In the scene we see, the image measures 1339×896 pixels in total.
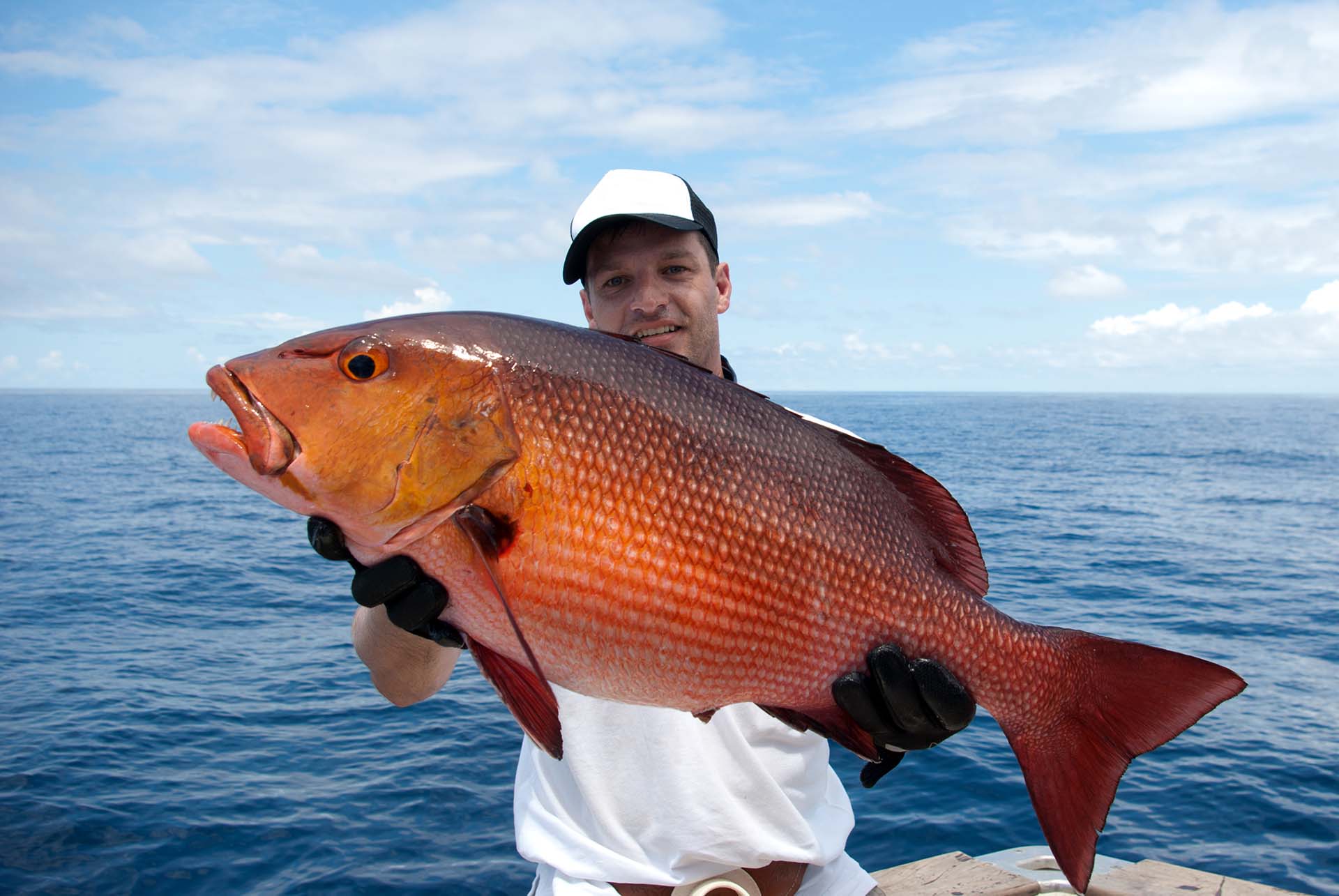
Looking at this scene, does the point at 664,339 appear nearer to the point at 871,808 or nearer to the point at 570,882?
the point at 570,882

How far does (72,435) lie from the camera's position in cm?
6144

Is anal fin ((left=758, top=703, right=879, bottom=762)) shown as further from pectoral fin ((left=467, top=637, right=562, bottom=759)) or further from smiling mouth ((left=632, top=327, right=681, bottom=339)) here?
smiling mouth ((left=632, top=327, right=681, bottom=339))

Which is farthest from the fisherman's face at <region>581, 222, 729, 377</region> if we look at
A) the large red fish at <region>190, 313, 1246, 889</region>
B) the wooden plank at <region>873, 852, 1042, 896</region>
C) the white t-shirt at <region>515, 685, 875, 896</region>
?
the wooden plank at <region>873, 852, 1042, 896</region>

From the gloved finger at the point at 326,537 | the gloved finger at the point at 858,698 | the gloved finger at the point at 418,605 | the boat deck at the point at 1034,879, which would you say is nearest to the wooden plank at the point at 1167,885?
the boat deck at the point at 1034,879

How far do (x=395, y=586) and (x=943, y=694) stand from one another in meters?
1.52

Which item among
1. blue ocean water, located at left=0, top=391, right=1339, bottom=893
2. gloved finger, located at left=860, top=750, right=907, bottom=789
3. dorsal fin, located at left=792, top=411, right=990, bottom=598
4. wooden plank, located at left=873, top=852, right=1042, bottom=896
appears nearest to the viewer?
dorsal fin, located at left=792, top=411, right=990, bottom=598

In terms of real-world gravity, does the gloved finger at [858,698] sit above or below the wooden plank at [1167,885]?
above

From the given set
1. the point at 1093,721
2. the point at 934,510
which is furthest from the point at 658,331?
the point at 1093,721

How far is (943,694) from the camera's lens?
259 centimetres

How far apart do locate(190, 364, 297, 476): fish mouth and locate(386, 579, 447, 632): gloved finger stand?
438 mm

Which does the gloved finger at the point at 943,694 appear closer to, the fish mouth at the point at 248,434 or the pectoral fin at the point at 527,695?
the pectoral fin at the point at 527,695

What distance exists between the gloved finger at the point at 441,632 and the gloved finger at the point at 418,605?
0.24 feet

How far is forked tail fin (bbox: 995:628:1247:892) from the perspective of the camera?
99.9 inches

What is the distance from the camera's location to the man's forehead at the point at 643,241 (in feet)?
12.7
